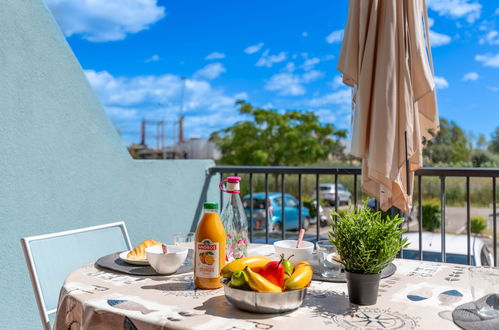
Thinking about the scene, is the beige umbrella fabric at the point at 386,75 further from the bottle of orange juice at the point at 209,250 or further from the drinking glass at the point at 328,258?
the bottle of orange juice at the point at 209,250

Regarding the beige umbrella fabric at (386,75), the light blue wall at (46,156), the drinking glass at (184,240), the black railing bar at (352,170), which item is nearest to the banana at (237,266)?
the drinking glass at (184,240)

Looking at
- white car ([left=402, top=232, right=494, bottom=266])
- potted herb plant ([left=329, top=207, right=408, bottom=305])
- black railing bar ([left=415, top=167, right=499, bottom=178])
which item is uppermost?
black railing bar ([left=415, top=167, right=499, bottom=178])

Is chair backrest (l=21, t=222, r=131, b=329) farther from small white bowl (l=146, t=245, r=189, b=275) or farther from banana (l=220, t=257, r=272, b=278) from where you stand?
banana (l=220, t=257, r=272, b=278)

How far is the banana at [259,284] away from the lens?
88 centimetres

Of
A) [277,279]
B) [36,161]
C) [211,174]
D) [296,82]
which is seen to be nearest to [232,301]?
[277,279]

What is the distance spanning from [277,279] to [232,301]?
11cm

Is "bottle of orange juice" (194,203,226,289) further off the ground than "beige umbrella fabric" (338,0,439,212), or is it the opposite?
"beige umbrella fabric" (338,0,439,212)

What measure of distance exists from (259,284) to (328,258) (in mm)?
352

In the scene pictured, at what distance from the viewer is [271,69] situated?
4947 centimetres

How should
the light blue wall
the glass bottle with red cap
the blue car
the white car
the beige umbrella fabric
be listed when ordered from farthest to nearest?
the blue car
the white car
the light blue wall
the beige umbrella fabric
the glass bottle with red cap

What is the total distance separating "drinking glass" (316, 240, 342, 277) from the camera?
3.83ft

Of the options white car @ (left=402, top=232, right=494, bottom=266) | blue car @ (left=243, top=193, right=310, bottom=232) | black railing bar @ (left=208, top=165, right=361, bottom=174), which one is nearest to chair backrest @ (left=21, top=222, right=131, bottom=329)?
black railing bar @ (left=208, top=165, right=361, bottom=174)

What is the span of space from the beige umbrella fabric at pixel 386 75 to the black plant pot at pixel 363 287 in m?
1.03

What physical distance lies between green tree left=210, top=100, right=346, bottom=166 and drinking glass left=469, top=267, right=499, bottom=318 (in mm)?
20974
